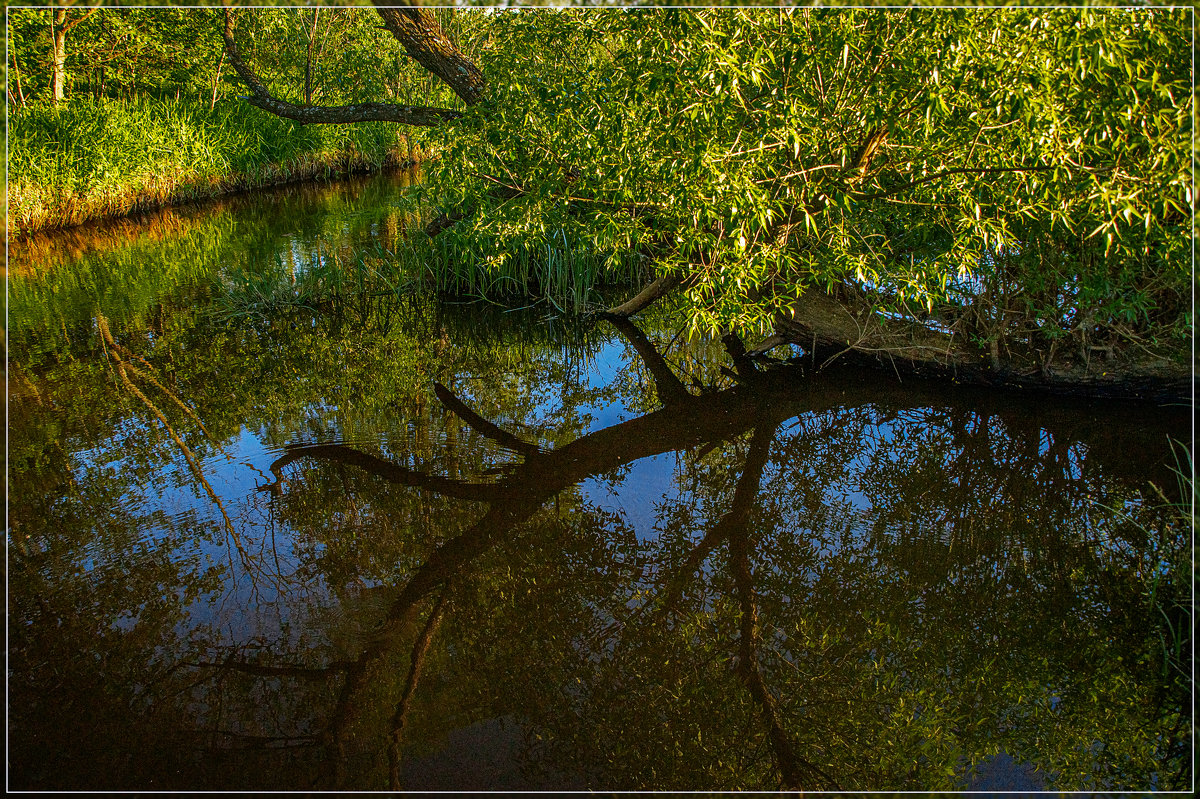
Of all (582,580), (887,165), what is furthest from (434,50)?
(582,580)

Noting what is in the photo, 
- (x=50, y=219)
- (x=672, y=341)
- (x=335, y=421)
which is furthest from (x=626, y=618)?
(x=50, y=219)

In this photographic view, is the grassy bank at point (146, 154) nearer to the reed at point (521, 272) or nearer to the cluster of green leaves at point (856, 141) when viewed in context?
the reed at point (521, 272)

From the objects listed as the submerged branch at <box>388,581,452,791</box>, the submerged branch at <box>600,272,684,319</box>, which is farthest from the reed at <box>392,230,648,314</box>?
the submerged branch at <box>388,581,452,791</box>

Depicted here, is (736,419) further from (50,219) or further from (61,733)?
(50,219)

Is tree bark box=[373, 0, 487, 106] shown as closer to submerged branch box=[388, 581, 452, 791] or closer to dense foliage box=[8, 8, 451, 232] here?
dense foliage box=[8, 8, 451, 232]

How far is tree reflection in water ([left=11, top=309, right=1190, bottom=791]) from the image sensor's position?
293cm

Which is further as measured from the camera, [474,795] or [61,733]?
[61,733]

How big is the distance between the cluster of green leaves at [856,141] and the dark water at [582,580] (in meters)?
1.15

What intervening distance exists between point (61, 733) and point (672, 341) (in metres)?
5.92

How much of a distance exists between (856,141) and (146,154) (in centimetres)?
1294

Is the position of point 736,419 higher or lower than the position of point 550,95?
lower

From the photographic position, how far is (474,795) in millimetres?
2766

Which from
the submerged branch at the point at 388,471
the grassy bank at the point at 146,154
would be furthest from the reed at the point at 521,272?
the submerged branch at the point at 388,471

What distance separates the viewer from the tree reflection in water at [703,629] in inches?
115
